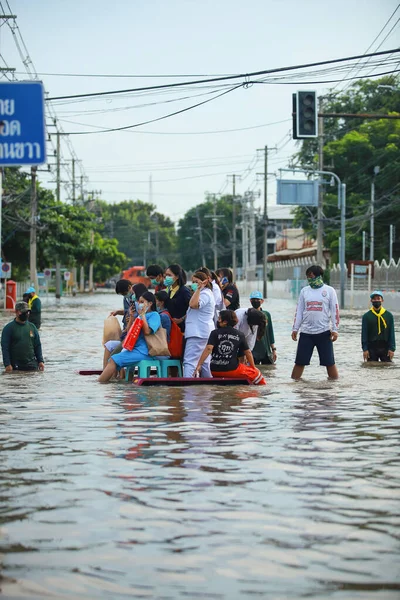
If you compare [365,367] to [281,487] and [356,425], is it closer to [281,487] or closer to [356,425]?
[356,425]

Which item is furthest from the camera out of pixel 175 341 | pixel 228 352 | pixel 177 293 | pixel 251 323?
pixel 251 323

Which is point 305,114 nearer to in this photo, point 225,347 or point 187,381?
point 225,347

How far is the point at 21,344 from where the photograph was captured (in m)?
18.2

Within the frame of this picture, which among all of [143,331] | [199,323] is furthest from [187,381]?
[143,331]

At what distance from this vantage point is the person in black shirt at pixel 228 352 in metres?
15.2

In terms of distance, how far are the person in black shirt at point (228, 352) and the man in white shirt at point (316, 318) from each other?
1.01 meters

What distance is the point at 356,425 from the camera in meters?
11.7

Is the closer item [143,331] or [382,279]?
[143,331]

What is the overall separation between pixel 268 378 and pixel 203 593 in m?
12.6

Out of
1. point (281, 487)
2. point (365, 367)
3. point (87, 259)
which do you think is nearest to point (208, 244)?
point (87, 259)

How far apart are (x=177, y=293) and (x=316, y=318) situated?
6.90 ft

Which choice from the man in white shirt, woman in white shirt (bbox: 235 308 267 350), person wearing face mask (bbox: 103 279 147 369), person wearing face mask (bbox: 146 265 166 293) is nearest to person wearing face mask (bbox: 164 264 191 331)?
person wearing face mask (bbox: 103 279 147 369)

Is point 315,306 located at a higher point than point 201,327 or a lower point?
higher

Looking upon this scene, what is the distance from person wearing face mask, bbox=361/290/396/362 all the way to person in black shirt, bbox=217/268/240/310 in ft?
8.15
